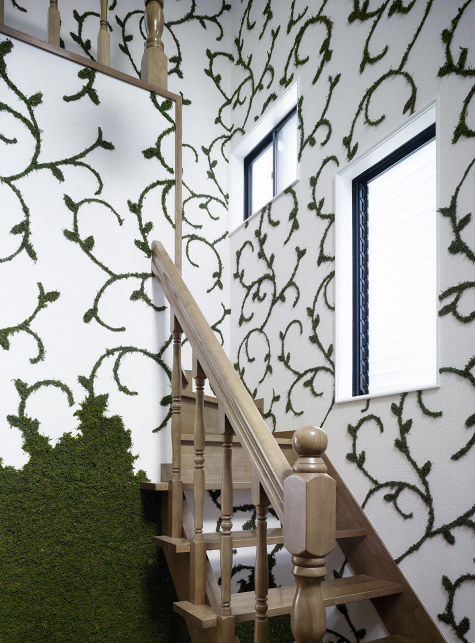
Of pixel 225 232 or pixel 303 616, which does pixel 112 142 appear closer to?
pixel 225 232

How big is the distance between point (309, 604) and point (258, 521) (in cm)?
26

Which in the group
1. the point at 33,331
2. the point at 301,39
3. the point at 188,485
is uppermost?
the point at 301,39

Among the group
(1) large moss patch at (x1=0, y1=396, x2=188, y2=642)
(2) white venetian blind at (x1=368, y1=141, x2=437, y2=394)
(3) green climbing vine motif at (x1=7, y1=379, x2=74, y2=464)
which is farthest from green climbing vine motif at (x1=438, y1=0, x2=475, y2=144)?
(3) green climbing vine motif at (x1=7, y1=379, x2=74, y2=464)

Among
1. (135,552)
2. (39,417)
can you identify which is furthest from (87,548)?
(39,417)

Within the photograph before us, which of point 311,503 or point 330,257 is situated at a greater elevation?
point 330,257

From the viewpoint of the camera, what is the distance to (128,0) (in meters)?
3.20

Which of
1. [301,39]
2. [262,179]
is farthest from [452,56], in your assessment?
[262,179]

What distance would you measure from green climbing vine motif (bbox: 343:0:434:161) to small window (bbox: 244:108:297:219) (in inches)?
19.6

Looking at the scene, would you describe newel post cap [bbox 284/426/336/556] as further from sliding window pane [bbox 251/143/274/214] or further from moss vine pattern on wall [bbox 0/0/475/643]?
sliding window pane [bbox 251/143/274/214]

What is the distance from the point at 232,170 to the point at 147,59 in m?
0.87

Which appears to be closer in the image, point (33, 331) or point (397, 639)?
point (397, 639)

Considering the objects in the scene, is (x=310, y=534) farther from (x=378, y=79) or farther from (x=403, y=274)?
(x=378, y=79)

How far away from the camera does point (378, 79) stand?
89.1 inches

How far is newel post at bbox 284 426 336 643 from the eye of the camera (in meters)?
1.14
